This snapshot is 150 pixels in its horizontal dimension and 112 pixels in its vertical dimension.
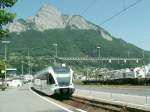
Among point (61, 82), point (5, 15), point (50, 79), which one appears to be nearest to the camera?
point (5, 15)

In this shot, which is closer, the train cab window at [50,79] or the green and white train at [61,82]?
the green and white train at [61,82]

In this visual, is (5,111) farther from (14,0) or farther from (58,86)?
(58,86)

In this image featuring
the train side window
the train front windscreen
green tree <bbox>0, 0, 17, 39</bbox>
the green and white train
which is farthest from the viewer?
the train side window

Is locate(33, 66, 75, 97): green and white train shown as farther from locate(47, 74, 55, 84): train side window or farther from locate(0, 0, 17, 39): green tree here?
locate(0, 0, 17, 39): green tree

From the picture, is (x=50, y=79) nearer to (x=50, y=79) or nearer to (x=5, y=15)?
(x=50, y=79)

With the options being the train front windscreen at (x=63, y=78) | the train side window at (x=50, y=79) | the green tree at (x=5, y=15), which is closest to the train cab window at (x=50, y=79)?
the train side window at (x=50, y=79)

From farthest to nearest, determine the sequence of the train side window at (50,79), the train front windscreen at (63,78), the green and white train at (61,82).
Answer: the train side window at (50,79), the train front windscreen at (63,78), the green and white train at (61,82)

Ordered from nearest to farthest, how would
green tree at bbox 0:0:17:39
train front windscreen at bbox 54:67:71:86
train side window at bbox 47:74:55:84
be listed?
green tree at bbox 0:0:17:39 → train front windscreen at bbox 54:67:71:86 → train side window at bbox 47:74:55:84

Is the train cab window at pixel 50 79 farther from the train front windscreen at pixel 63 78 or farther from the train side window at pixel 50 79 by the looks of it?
the train front windscreen at pixel 63 78

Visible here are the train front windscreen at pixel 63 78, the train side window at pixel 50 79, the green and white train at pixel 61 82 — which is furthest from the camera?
the train side window at pixel 50 79

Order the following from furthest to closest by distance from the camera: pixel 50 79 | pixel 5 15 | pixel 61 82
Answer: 1. pixel 50 79
2. pixel 61 82
3. pixel 5 15

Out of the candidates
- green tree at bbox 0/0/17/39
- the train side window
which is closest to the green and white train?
the train side window

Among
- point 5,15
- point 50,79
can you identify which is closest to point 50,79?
point 50,79

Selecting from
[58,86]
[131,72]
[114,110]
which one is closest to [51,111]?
[114,110]
